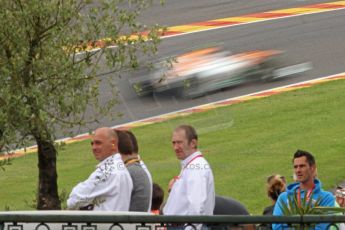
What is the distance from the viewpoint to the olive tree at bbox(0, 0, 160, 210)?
11836 millimetres

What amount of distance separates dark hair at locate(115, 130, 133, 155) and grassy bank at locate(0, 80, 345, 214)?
20.6 feet

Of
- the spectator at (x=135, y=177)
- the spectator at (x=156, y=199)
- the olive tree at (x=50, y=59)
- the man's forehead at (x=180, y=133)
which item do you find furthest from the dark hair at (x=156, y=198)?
the olive tree at (x=50, y=59)

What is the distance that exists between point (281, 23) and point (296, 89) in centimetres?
653

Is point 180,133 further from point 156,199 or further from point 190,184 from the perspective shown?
point 156,199

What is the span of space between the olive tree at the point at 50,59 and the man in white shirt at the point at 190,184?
2.61m

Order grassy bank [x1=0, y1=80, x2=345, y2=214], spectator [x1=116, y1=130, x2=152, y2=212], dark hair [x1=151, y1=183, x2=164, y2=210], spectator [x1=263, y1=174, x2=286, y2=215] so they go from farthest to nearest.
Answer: grassy bank [x1=0, y1=80, x2=345, y2=214]
spectator [x1=263, y1=174, x2=286, y2=215]
dark hair [x1=151, y1=183, x2=164, y2=210]
spectator [x1=116, y1=130, x2=152, y2=212]

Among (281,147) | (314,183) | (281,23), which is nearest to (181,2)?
(281,23)

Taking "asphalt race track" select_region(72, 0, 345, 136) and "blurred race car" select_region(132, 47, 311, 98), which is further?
"asphalt race track" select_region(72, 0, 345, 136)

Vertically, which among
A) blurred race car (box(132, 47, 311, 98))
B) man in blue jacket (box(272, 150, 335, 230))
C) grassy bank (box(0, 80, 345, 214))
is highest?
blurred race car (box(132, 47, 311, 98))

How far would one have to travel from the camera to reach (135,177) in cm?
976

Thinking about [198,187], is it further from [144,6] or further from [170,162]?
[170,162]

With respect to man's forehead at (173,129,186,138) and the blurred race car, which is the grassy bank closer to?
the blurred race car

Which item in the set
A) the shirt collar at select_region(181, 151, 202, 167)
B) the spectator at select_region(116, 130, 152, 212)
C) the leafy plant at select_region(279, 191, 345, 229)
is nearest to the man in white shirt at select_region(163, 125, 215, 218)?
the shirt collar at select_region(181, 151, 202, 167)

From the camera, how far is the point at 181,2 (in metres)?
34.2
